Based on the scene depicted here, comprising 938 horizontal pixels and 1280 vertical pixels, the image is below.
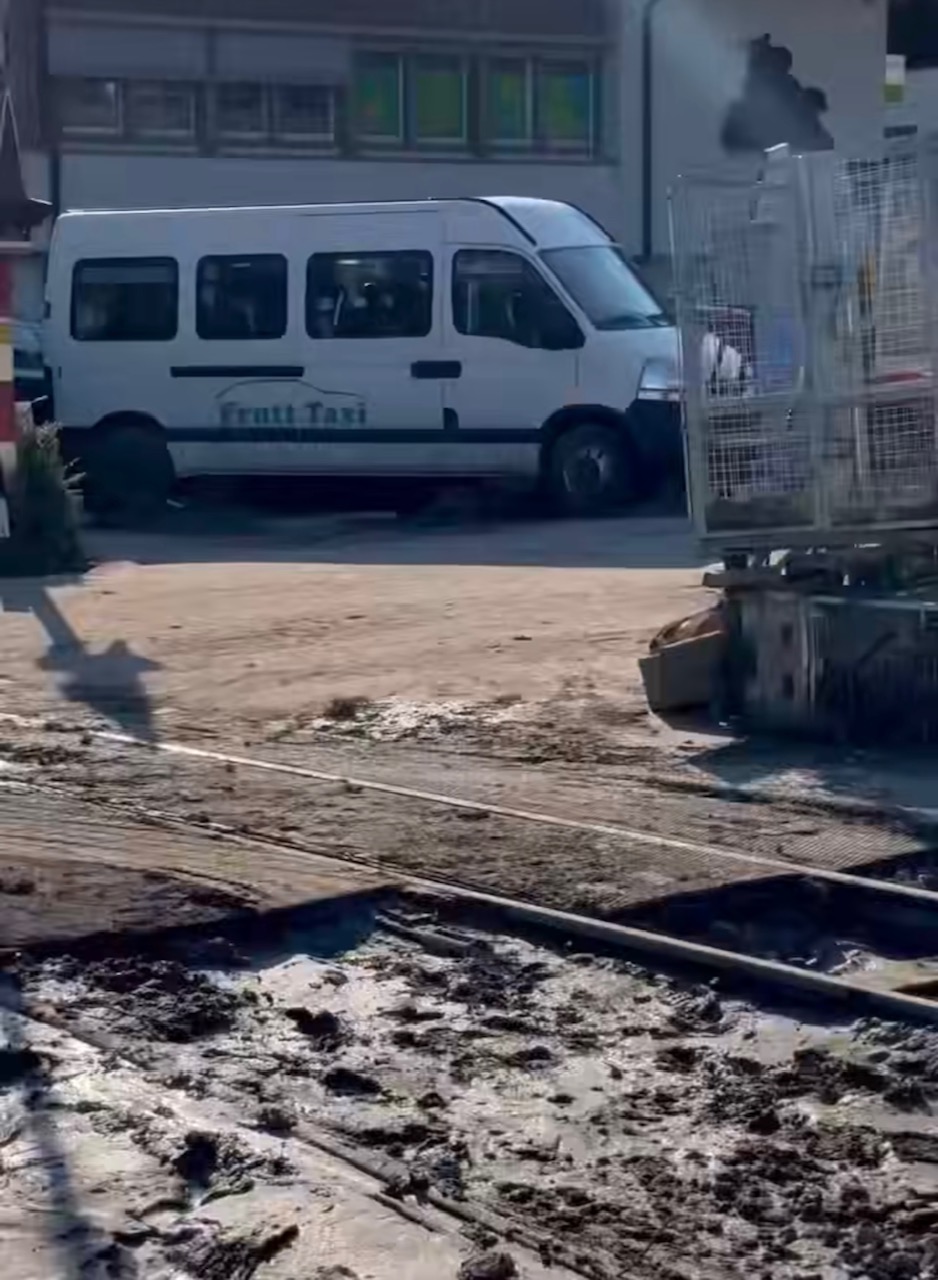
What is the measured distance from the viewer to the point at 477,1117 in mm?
5348

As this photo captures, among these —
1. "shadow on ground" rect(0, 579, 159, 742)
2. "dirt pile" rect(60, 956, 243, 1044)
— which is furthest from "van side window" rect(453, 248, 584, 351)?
"dirt pile" rect(60, 956, 243, 1044)

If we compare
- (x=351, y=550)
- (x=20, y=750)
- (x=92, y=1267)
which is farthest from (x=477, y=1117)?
(x=351, y=550)

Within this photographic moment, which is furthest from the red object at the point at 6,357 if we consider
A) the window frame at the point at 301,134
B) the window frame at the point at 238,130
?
the window frame at the point at 301,134

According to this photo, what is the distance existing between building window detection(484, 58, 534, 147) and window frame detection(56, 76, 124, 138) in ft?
17.5

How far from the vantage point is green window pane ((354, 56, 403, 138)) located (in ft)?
112

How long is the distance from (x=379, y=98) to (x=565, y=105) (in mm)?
2784

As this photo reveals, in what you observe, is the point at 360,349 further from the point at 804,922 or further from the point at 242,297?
the point at 804,922

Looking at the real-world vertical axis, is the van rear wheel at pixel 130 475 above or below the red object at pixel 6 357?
below

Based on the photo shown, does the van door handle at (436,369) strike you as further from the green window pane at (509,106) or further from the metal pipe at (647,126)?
the green window pane at (509,106)

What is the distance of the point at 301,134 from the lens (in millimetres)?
33844

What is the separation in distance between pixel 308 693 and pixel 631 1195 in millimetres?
6451

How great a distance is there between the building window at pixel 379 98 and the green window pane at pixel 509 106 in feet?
4.42

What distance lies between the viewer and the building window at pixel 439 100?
3441cm

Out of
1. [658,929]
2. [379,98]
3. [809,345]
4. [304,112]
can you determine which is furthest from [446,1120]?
[379,98]
